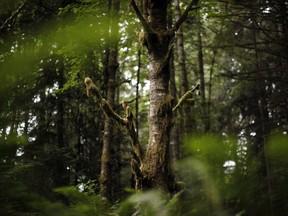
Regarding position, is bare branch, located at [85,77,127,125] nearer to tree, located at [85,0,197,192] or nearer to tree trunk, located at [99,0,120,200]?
tree, located at [85,0,197,192]

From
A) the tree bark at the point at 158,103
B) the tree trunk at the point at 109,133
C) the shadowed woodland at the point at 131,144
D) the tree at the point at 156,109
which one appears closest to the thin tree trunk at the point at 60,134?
the shadowed woodland at the point at 131,144

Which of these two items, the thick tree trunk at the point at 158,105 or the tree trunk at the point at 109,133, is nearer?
the thick tree trunk at the point at 158,105

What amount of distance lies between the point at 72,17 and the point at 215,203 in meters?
8.54

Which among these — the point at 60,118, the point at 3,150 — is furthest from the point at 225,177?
the point at 60,118

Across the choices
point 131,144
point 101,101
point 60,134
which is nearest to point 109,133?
point 131,144

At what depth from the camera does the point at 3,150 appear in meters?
2.20

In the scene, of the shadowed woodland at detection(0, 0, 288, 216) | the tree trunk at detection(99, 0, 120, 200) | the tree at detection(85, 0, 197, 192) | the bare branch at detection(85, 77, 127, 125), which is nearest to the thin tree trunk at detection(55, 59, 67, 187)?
the shadowed woodland at detection(0, 0, 288, 216)

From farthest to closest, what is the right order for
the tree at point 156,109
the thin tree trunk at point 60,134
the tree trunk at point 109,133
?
the thin tree trunk at point 60,134 < the tree trunk at point 109,133 < the tree at point 156,109

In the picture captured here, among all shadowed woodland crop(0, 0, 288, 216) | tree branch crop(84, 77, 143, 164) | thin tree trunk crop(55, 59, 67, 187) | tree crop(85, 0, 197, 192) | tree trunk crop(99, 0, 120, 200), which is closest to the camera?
shadowed woodland crop(0, 0, 288, 216)

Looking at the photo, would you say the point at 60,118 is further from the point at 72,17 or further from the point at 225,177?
the point at 225,177

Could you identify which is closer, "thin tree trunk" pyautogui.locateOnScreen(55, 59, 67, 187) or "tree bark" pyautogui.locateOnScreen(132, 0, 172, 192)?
"tree bark" pyautogui.locateOnScreen(132, 0, 172, 192)

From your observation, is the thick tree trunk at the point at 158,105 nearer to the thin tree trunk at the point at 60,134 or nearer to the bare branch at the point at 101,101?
the bare branch at the point at 101,101

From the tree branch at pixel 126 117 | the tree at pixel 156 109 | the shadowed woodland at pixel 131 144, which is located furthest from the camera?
the tree branch at pixel 126 117

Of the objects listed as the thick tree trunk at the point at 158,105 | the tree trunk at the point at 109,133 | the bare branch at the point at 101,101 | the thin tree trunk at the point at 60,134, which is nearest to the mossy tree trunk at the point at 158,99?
the thick tree trunk at the point at 158,105
